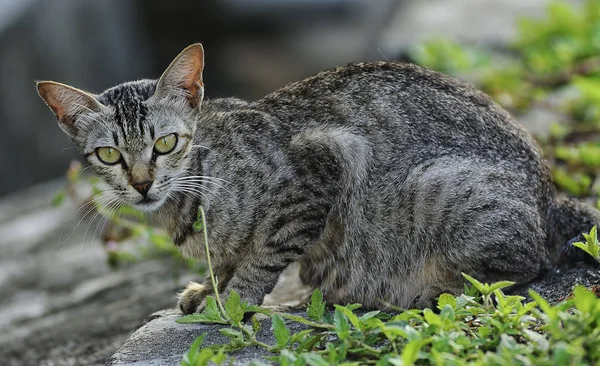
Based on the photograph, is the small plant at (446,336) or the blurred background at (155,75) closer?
the small plant at (446,336)

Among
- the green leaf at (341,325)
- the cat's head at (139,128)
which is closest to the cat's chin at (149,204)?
the cat's head at (139,128)

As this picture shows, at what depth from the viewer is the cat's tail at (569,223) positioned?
3898 mm

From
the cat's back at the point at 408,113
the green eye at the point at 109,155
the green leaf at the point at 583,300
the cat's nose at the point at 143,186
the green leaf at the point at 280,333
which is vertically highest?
the cat's back at the point at 408,113

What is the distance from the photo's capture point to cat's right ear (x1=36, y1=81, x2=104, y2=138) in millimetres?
3729

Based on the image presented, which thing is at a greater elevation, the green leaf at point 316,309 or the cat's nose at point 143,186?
the cat's nose at point 143,186

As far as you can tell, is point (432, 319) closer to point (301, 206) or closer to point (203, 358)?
point (203, 358)

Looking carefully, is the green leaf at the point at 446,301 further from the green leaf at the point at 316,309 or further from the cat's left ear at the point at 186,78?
the cat's left ear at the point at 186,78

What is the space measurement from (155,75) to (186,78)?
8.69 m

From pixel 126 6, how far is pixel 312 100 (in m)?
9.28

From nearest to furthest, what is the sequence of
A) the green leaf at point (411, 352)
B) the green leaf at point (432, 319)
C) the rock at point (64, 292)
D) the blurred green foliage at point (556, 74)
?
the green leaf at point (411, 352) → the green leaf at point (432, 319) → the rock at point (64, 292) → the blurred green foliage at point (556, 74)

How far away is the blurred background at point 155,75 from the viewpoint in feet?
16.8

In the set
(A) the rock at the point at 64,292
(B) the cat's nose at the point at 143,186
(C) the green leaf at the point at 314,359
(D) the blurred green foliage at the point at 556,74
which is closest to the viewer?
(C) the green leaf at the point at 314,359

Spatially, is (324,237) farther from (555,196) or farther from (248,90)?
(248,90)

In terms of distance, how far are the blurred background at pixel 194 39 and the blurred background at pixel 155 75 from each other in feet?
0.07
